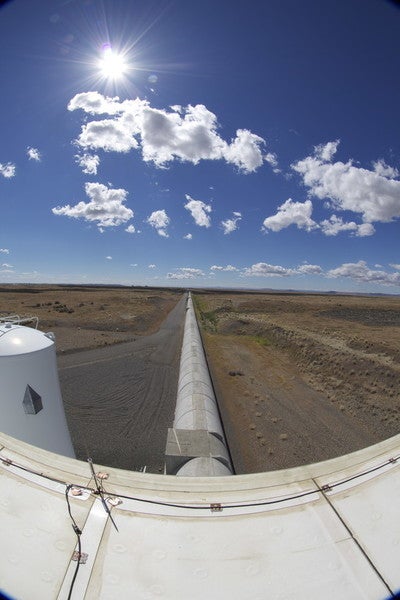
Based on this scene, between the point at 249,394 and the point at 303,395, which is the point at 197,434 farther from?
the point at 303,395

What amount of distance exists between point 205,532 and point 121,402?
15.3 m

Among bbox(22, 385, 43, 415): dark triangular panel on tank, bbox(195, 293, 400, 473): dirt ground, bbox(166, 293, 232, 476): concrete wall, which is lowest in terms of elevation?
bbox(195, 293, 400, 473): dirt ground

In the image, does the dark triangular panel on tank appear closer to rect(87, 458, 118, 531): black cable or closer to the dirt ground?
rect(87, 458, 118, 531): black cable

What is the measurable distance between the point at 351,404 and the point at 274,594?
19073 millimetres

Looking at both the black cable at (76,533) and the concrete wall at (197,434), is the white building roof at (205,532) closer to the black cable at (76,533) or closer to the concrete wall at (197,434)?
the black cable at (76,533)

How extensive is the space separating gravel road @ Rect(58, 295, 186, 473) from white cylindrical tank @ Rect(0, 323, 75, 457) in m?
3.40

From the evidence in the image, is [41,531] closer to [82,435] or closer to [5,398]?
[5,398]

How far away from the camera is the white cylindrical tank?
295 inches

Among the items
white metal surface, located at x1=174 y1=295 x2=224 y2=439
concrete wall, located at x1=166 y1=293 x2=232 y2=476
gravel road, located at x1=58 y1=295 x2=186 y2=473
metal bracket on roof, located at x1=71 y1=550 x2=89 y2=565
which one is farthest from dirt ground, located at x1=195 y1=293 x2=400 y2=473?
metal bracket on roof, located at x1=71 y1=550 x2=89 y2=565

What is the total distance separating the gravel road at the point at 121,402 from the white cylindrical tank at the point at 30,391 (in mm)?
3400

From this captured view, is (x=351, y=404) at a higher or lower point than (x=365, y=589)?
lower

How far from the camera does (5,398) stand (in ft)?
24.3

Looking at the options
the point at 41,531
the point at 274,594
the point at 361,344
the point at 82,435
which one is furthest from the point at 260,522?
the point at 361,344

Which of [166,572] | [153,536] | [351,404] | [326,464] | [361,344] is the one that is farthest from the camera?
[361,344]
